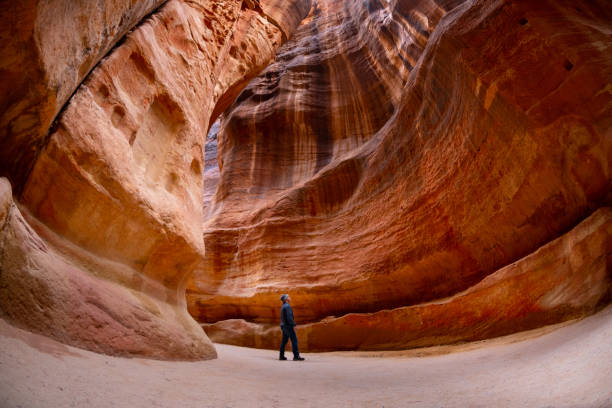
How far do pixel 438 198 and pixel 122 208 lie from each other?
6.48 metres

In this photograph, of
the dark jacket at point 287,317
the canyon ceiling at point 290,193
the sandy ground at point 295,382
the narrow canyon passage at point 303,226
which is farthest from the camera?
the dark jacket at point 287,317

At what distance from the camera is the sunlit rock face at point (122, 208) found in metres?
2.53

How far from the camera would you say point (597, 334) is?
3.10m

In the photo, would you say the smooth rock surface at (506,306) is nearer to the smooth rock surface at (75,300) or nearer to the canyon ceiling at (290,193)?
the canyon ceiling at (290,193)

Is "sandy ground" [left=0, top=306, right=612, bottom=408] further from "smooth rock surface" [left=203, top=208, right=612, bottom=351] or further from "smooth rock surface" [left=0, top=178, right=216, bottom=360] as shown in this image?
"smooth rock surface" [left=203, top=208, right=612, bottom=351]

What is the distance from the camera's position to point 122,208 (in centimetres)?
363

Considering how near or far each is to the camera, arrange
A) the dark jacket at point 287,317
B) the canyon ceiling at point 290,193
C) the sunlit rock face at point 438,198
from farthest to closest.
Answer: the dark jacket at point 287,317 < the sunlit rock face at point 438,198 < the canyon ceiling at point 290,193

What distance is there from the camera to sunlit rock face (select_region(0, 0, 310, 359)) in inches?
99.5

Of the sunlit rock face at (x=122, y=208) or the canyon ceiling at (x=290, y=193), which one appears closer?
the sunlit rock face at (x=122, y=208)

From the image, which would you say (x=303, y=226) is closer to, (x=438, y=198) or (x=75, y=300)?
(x=438, y=198)

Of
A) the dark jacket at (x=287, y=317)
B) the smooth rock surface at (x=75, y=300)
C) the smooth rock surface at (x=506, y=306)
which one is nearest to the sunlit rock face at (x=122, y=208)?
the smooth rock surface at (x=75, y=300)

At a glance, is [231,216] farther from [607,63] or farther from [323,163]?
[607,63]

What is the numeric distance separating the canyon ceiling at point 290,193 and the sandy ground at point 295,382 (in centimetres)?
49

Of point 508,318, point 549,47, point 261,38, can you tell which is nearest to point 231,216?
point 261,38
